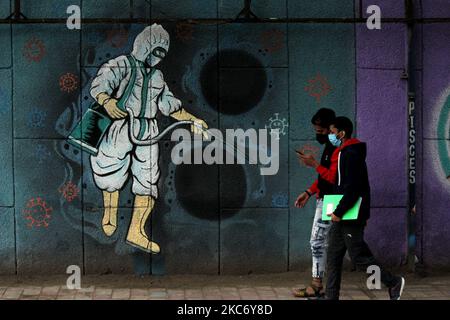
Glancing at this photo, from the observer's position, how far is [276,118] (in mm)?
8477

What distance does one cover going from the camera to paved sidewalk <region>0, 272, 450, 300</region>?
782 centimetres

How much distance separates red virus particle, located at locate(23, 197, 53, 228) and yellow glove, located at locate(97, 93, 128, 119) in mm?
1190

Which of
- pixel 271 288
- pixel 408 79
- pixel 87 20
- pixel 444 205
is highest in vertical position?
pixel 87 20

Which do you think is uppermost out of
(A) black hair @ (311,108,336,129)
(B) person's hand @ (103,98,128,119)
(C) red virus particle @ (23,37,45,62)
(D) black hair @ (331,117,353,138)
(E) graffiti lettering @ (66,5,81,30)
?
(E) graffiti lettering @ (66,5,81,30)

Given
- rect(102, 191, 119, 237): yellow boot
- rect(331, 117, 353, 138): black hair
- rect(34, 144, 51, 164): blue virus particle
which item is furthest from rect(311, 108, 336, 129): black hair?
rect(34, 144, 51, 164): blue virus particle

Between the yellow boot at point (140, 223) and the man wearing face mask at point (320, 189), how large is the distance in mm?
1698

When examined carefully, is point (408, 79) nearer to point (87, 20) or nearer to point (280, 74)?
point (280, 74)

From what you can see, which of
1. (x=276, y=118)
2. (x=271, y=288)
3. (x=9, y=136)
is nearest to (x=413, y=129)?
(x=276, y=118)

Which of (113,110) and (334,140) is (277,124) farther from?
(113,110)

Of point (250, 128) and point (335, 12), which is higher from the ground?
point (335, 12)

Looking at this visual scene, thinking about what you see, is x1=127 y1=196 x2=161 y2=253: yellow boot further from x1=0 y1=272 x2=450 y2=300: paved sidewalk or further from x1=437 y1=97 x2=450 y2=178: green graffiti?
x1=437 y1=97 x2=450 y2=178: green graffiti

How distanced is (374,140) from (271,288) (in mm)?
1965

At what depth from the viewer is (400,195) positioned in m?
8.59
